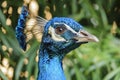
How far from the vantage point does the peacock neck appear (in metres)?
2.08

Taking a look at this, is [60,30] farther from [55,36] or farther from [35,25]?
[35,25]

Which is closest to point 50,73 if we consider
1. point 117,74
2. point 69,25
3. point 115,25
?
point 69,25

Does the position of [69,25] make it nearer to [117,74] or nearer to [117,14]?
[117,74]

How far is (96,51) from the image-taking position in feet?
10.2

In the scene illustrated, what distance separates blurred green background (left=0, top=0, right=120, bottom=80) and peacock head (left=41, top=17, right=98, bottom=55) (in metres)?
0.67

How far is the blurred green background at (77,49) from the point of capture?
2836mm

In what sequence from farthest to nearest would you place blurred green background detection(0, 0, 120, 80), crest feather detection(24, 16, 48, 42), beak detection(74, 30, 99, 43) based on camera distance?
blurred green background detection(0, 0, 120, 80), crest feather detection(24, 16, 48, 42), beak detection(74, 30, 99, 43)

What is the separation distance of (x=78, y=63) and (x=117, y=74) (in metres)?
0.25

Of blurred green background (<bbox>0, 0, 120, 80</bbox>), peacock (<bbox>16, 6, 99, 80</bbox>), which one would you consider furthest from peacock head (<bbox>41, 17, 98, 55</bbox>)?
blurred green background (<bbox>0, 0, 120, 80</bbox>)

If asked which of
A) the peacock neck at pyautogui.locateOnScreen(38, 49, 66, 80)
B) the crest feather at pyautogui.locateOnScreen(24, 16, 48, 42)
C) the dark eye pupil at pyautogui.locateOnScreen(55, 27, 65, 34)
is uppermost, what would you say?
the dark eye pupil at pyautogui.locateOnScreen(55, 27, 65, 34)

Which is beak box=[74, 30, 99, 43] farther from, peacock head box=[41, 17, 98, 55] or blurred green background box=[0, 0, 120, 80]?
blurred green background box=[0, 0, 120, 80]

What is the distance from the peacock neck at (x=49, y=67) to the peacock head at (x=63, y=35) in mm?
25

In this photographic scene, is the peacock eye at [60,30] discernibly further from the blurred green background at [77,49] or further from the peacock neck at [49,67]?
the blurred green background at [77,49]

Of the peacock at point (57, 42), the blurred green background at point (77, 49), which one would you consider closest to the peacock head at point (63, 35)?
the peacock at point (57, 42)
